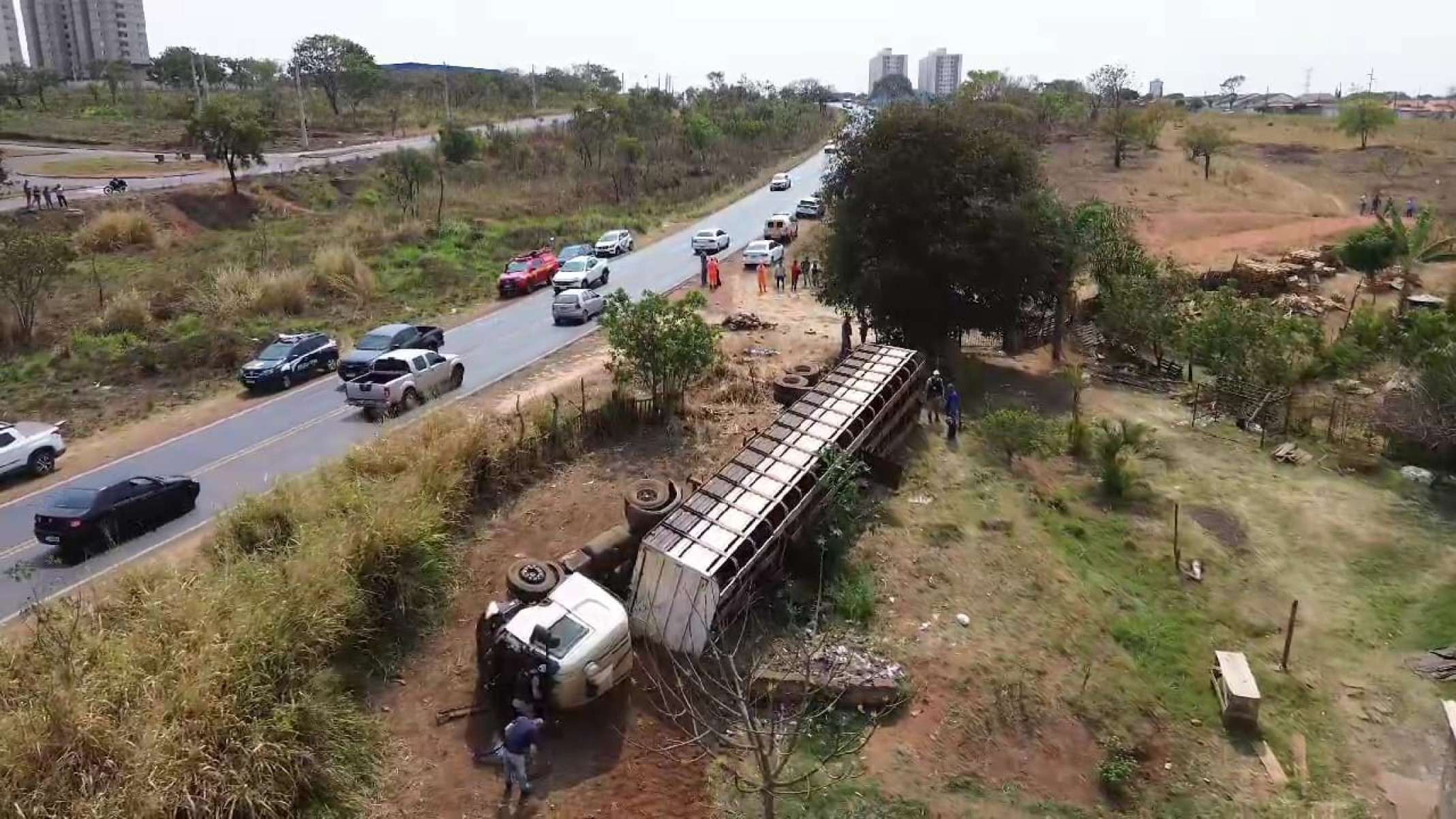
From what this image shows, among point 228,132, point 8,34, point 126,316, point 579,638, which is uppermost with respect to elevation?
point 8,34

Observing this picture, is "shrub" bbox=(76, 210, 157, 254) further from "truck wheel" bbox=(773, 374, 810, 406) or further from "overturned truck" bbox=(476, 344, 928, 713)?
"overturned truck" bbox=(476, 344, 928, 713)

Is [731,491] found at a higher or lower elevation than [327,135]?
lower

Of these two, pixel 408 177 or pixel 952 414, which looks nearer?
pixel 952 414

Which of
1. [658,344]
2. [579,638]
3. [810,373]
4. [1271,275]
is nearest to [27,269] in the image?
[658,344]

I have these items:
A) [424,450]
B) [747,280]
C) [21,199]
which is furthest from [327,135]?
[424,450]

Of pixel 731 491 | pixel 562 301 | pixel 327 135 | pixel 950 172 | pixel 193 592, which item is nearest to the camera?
pixel 193 592

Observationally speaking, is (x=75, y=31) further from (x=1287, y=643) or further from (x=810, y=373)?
(x=1287, y=643)

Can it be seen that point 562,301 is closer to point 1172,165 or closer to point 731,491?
point 731,491
